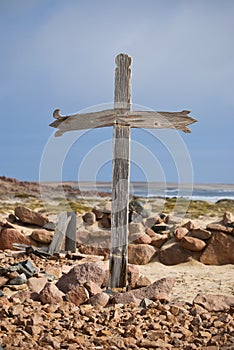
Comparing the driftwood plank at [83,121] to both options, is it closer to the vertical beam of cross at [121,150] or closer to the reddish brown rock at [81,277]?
the vertical beam of cross at [121,150]

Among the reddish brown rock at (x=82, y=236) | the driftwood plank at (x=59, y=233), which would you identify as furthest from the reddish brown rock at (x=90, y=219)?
the driftwood plank at (x=59, y=233)

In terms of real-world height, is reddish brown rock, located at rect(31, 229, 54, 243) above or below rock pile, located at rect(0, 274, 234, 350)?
above

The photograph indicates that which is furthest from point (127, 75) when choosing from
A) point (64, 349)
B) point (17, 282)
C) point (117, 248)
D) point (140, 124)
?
point (64, 349)

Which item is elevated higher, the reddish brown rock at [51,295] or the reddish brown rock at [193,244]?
the reddish brown rock at [193,244]

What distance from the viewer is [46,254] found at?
9969 millimetres

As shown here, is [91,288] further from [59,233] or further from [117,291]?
[59,233]

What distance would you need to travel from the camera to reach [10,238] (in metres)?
11.2

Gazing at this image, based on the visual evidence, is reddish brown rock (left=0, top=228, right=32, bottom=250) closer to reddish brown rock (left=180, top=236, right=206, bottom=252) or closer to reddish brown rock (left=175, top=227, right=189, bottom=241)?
reddish brown rock (left=175, top=227, right=189, bottom=241)

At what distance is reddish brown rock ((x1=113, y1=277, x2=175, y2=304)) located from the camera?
6.47 m

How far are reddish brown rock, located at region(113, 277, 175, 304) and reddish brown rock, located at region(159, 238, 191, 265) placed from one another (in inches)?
160

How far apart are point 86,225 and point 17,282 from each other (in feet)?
17.1

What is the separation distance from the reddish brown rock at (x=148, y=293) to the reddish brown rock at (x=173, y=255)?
13.3ft

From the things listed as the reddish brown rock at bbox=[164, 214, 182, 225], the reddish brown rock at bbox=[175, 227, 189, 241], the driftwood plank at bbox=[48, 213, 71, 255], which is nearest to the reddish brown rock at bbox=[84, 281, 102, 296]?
the driftwood plank at bbox=[48, 213, 71, 255]

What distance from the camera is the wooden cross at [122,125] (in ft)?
22.9
